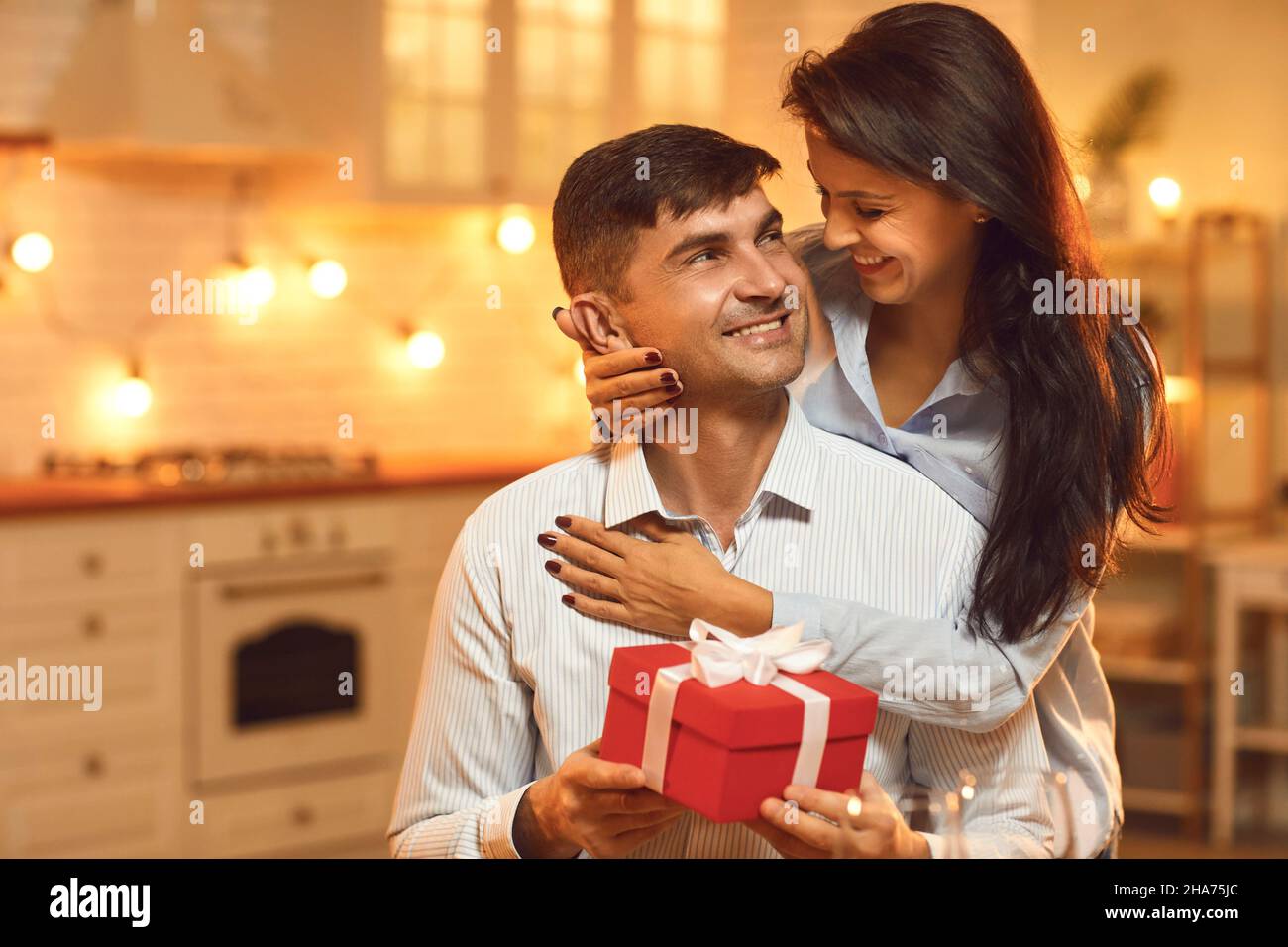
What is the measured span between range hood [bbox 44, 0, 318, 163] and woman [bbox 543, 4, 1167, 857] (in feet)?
8.51

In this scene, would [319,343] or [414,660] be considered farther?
[319,343]

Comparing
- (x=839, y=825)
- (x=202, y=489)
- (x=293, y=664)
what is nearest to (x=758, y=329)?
(x=839, y=825)

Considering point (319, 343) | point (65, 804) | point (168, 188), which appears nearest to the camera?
point (65, 804)

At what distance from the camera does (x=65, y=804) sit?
3.52 m

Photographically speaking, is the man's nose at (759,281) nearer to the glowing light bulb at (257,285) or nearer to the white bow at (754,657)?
the white bow at (754,657)

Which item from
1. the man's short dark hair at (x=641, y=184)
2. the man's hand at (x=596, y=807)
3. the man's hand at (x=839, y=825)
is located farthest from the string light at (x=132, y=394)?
the man's hand at (x=839, y=825)

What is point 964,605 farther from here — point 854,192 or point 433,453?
point 433,453

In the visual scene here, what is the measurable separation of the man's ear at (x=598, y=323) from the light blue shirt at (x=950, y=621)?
294 millimetres

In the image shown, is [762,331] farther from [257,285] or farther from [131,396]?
[257,285]

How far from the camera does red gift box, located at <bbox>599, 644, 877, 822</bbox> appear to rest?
1.16m

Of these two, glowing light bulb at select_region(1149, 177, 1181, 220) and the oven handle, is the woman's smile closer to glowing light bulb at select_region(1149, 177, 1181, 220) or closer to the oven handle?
the oven handle

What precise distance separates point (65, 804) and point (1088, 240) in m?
2.80

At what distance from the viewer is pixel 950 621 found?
1.60m
